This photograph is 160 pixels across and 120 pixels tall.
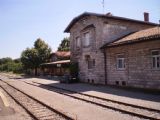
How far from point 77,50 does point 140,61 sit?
11752mm

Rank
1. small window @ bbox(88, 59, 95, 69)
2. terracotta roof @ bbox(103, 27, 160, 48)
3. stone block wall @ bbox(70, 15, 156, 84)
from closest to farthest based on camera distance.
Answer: terracotta roof @ bbox(103, 27, 160, 48) < stone block wall @ bbox(70, 15, 156, 84) < small window @ bbox(88, 59, 95, 69)

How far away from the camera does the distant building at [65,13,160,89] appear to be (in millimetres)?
16828

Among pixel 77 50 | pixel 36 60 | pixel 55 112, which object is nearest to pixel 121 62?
pixel 77 50

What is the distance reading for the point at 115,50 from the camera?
67.5 ft

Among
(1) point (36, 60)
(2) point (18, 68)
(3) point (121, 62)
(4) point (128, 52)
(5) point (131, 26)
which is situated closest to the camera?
(4) point (128, 52)

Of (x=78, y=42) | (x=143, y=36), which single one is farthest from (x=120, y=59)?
(x=78, y=42)

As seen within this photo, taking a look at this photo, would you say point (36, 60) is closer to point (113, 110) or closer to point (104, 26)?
point (104, 26)

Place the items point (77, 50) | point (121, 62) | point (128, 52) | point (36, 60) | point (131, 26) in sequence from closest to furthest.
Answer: point (128, 52) → point (121, 62) → point (131, 26) → point (77, 50) → point (36, 60)

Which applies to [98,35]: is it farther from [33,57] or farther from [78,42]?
[33,57]

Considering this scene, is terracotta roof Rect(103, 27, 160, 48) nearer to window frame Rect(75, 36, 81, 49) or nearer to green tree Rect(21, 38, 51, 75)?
window frame Rect(75, 36, 81, 49)

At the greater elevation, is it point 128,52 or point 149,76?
point 128,52

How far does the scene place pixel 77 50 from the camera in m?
28.2

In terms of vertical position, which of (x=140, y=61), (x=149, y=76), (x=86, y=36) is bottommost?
(x=149, y=76)

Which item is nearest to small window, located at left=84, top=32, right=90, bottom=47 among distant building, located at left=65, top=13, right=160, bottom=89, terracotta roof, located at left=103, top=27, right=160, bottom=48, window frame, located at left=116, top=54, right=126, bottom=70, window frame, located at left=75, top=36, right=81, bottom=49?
distant building, located at left=65, top=13, right=160, bottom=89
